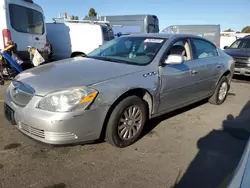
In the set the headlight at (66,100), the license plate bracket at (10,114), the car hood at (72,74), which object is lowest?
the license plate bracket at (10,114)

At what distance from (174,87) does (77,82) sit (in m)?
1.68

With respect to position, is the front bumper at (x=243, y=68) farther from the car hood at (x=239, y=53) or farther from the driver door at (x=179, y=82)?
the driver door at (x=179, y=82)

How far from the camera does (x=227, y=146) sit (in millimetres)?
3557

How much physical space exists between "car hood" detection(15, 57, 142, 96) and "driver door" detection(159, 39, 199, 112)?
0.54m

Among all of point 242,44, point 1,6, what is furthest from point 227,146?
point 242,44

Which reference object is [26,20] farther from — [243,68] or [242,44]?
[242,44]

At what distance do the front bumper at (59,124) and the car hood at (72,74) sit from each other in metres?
0.24

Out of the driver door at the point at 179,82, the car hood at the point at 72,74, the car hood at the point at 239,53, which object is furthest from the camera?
the car hood at the point at 239,53

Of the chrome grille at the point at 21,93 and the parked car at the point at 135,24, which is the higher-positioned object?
the parked car at the point at 135,24

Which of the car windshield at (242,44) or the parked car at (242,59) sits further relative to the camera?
the car windshield at (242,44)

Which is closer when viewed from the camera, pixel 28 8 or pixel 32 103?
pixel 32 103

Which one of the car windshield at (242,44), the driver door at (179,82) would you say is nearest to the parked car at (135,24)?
the car windshield at (242,44)

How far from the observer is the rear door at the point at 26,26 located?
696 centimetres

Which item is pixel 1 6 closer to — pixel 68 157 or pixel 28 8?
pixel 28 8
